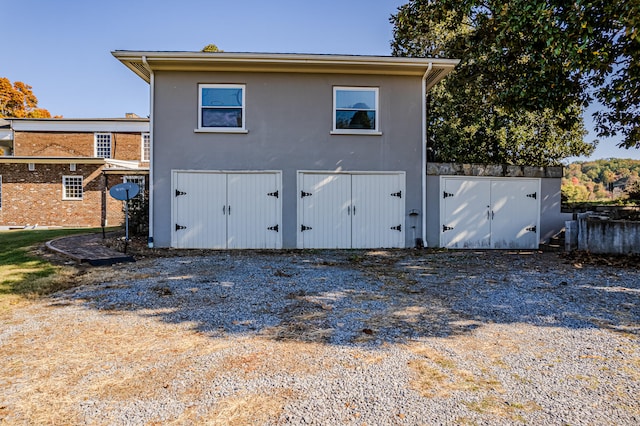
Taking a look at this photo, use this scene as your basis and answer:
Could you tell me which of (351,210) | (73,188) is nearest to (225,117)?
(351,210)

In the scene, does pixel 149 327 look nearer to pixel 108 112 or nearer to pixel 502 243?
pixel 502 243

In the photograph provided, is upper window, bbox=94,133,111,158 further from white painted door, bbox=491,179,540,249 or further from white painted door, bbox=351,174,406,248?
white painted door, bbox=491,179,540,249

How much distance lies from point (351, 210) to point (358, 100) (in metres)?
2.94

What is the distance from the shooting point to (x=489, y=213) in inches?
420

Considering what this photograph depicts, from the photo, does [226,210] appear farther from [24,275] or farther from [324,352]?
[324,352]

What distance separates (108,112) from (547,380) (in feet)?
119

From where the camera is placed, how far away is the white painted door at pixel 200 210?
10073mm

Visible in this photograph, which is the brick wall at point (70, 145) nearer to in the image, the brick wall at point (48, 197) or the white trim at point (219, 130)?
the brick wall at point (48, 197)

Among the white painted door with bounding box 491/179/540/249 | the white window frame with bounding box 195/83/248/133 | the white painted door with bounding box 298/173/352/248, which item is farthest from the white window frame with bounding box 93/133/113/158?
the white painted door with bounding box 491/179/540/249

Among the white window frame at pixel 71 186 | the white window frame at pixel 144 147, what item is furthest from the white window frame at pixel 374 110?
the white window frame at pixel 144 147

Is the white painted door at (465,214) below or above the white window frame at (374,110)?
below

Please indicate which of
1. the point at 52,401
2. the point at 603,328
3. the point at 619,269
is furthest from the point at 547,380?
the point at 619,269

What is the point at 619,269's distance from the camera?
7539 mm

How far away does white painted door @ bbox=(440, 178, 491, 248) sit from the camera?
34.7ft
